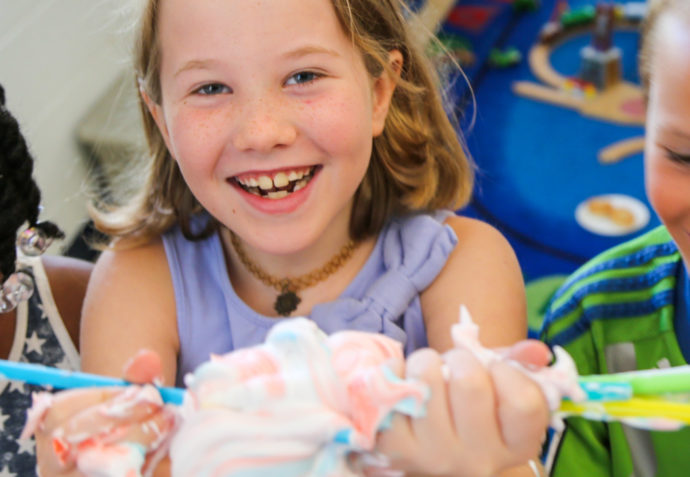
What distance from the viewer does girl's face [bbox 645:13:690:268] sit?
0.71 m

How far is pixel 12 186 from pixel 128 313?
20 centimetres

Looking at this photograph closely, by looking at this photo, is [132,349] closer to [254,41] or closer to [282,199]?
[282,199]

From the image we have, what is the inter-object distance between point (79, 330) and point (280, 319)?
0.98ft

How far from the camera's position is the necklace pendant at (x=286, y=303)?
1.01m

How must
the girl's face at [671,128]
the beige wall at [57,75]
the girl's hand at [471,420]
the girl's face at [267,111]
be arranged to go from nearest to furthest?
the girl's hand at [471,420]
the girl's face at [671,128]
the girl's face at [267,111]
the beige wall at [57,75]

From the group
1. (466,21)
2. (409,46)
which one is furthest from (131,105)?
(466,21)

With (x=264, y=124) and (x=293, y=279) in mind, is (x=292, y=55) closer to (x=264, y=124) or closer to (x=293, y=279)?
(x=264, y=124)

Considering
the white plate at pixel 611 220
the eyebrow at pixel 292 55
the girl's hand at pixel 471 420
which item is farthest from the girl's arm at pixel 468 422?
the white plate at pixel 611 220

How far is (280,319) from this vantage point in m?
1.00

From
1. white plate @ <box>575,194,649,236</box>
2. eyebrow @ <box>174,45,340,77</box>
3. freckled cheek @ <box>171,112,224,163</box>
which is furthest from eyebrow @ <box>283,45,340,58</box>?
white plate @ <box>575,194,649,236</box>

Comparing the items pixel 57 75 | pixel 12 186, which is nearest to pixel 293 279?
pixel 12 186

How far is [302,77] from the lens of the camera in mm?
848

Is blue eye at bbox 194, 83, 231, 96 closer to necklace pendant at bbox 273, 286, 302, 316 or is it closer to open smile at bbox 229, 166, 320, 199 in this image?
open smile at bbox 229, 166, 320, 199

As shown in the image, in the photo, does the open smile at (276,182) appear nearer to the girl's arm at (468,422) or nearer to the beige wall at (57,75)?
the girl's arm at (468,422)
